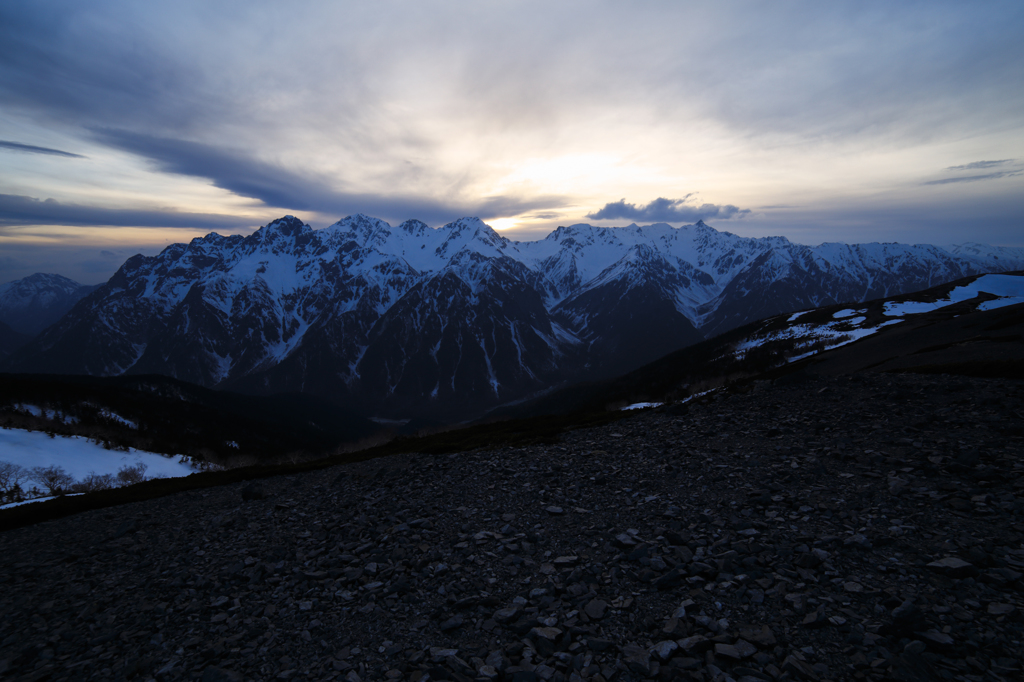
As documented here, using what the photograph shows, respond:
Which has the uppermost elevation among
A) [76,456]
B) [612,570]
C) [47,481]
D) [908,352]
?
[908,352]

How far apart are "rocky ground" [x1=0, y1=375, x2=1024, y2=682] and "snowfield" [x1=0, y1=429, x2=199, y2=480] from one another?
40990 mm

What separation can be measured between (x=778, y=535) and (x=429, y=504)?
1123 cm

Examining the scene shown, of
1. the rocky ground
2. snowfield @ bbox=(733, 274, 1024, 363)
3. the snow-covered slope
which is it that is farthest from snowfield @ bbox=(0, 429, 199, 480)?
snowfield @ bbox=(733, 274, 1024, 363)

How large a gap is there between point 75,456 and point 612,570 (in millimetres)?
69928

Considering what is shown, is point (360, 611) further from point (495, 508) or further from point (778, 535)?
point (778, 535)

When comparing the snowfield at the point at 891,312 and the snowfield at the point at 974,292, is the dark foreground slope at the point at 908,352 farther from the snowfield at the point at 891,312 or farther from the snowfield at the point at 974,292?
the snowfield at the point at 974,292

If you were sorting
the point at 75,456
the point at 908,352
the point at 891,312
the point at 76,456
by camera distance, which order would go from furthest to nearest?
the point at 891,312 → the point at 76,456 → the point at 75,456 → the point at 908,352

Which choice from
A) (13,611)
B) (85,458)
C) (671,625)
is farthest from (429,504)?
(85,458)

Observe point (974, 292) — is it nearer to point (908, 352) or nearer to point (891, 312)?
point (891, 312)

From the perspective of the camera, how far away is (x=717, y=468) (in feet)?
49.4

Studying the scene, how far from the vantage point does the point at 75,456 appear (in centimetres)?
5191

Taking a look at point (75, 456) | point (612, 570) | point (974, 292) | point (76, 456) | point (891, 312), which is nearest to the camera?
point (612, 570)

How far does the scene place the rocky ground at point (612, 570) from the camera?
7.12 meters

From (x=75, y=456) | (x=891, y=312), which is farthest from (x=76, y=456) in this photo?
(x=891, y=312)
